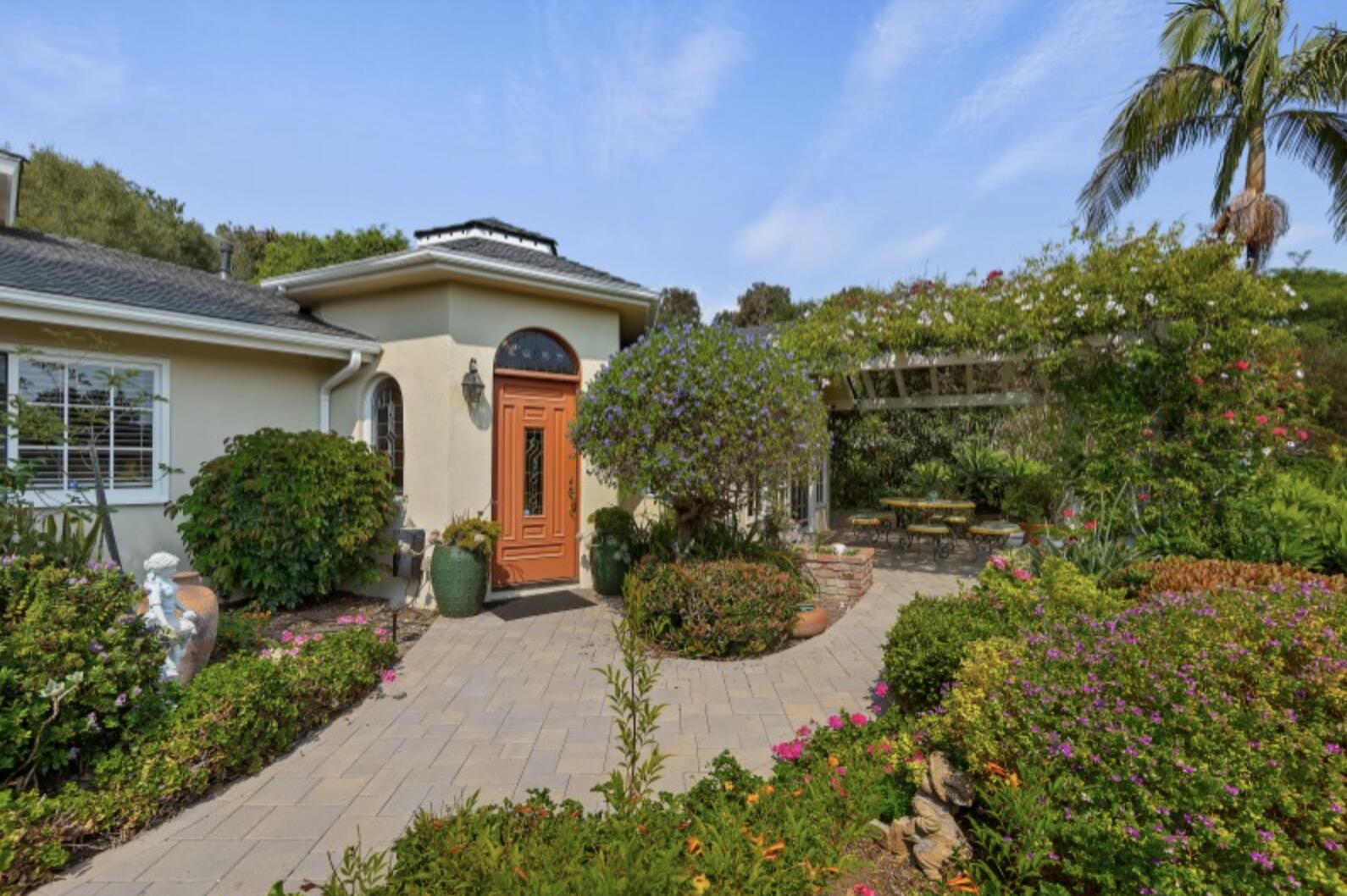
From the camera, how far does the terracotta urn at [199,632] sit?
3.89 metres

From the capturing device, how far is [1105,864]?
189 cm

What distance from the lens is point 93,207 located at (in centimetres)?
1766

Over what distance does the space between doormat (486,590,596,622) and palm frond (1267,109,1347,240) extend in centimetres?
1258

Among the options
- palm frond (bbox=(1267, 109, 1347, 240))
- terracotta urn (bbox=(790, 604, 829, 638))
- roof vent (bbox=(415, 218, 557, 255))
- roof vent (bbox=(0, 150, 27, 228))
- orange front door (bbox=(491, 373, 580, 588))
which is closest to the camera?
terracotta urn (bbox=(790, 604, 829, 638))

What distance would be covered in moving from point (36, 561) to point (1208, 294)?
32.0 feet

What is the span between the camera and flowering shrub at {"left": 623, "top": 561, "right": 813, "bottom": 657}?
5324mm

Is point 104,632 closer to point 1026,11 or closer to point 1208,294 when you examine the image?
point 1026,11

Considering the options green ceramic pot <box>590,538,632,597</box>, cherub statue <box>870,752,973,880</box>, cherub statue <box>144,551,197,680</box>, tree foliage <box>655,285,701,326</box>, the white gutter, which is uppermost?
tree foliage <box>655,285,701,326</box>

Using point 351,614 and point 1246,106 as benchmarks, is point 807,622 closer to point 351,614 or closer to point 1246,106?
point 351,614

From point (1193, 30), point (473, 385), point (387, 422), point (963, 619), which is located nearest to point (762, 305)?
point (1193, 30)

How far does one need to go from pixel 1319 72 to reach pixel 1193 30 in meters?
1.77

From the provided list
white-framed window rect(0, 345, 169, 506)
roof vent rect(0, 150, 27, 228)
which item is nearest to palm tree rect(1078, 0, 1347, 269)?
white-framed window rect(0, 345, 169, 506)

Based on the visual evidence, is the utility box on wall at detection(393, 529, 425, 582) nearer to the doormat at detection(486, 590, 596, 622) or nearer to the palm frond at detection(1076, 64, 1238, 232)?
the doormat at detection(486, 590, 596, 622)

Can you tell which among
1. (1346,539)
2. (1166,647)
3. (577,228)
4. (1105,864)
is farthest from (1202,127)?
(1105,864)
